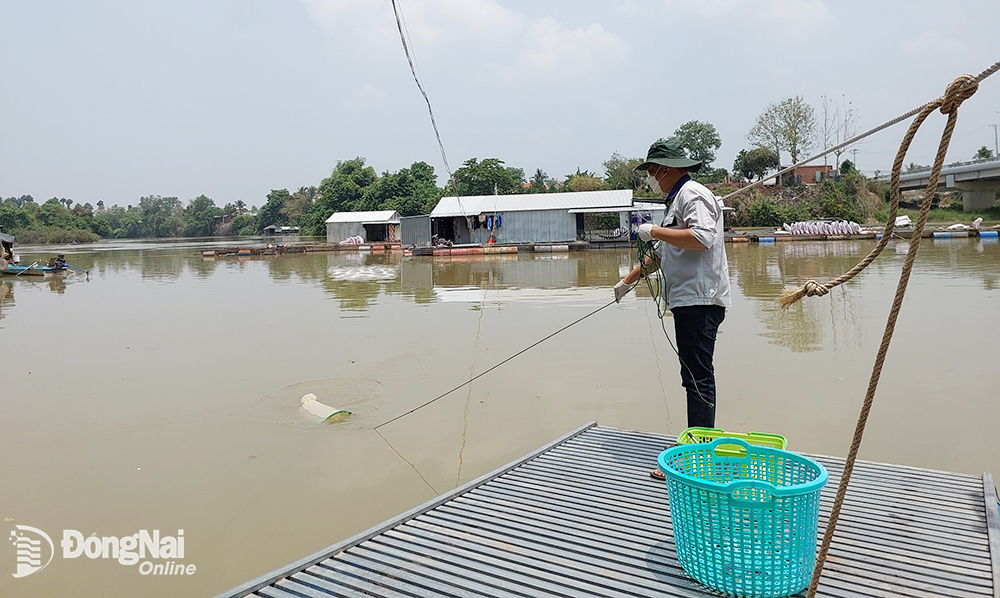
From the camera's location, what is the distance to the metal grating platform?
229cm

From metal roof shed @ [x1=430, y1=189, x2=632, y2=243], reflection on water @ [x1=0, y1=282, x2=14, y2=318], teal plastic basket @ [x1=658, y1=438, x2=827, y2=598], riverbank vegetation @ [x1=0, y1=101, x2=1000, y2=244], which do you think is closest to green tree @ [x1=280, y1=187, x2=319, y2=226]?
riverbank vegetation @ [x1=0, y1=101, x2=1000, y2=244]

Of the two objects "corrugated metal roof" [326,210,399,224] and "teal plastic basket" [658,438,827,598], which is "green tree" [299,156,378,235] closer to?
"corrugated metal roof" [326,210,399,224]

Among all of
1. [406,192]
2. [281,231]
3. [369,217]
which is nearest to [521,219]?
[369,217]

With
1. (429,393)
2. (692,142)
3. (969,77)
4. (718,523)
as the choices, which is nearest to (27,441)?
(429,393)

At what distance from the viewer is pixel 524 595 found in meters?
2.27

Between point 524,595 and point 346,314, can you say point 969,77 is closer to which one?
point 524,595

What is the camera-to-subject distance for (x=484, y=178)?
45938 mm

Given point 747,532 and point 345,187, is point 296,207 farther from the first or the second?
point 747,532

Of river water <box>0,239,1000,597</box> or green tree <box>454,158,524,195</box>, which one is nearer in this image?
river water <box>0,239,1000,597</box>

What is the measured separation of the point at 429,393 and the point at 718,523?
4.36 metres

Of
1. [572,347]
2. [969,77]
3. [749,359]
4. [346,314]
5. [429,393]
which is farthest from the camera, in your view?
[346,314]

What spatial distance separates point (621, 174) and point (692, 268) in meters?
52.4

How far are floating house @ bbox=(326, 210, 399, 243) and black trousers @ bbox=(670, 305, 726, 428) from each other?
121ft

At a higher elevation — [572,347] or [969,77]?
[969,77]
